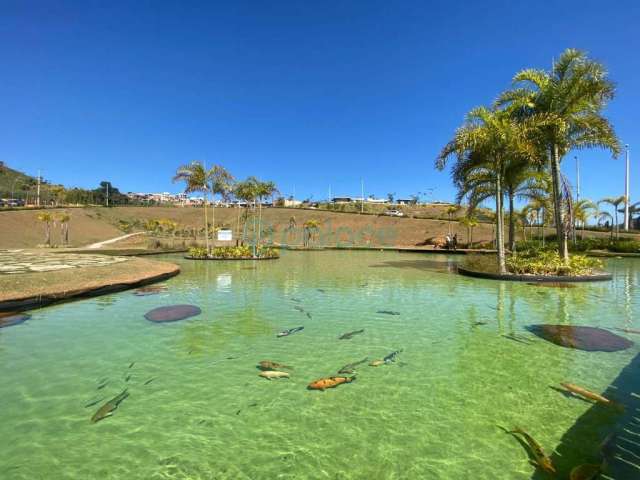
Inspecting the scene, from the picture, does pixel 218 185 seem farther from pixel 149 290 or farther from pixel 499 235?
pixel 499 235

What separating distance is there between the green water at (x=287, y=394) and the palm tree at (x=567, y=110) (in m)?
9.71

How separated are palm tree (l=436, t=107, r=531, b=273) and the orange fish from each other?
1442 cm

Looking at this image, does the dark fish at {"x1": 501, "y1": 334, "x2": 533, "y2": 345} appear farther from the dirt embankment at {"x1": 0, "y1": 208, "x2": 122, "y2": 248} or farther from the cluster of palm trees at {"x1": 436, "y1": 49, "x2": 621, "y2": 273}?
the dirt embankment at {"x1": 0, "y1": 208, "x2": 122, "y2": 248}

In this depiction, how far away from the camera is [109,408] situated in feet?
14.4

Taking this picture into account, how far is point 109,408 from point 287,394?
2.29m

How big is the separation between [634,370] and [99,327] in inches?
421

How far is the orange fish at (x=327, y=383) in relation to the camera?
5020mm

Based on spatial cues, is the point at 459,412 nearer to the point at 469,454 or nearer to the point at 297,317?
the point at 469,454

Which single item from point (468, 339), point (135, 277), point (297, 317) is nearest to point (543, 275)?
point (468, 339)

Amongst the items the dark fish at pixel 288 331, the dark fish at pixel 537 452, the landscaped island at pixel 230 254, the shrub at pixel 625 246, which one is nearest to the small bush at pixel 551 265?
the dark fish at pixel 288 331

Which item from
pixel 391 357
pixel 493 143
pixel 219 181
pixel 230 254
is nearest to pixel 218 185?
pixel 219 181

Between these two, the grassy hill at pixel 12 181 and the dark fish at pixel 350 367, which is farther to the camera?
the grassy hill at pixel 12 181

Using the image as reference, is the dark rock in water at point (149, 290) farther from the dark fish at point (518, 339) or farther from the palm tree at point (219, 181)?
the palm tree at point (219, 181)

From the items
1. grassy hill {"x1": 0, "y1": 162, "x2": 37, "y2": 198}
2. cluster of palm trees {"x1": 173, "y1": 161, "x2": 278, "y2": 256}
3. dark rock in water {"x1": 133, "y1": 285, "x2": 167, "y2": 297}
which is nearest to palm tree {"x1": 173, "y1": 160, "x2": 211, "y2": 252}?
cluster of palm trees {"x1": 173, "y1": 161, "x2": 278, "y2": 256}
